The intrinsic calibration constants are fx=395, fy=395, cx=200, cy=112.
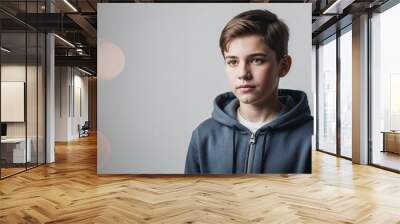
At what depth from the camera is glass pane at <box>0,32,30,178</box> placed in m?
6.73

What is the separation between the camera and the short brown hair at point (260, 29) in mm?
6417

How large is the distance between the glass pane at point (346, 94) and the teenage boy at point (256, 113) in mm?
3229

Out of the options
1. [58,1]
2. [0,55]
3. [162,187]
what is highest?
[58,1]

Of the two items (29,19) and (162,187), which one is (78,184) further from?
(29,19)

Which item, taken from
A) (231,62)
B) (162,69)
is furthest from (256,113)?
(162,69)

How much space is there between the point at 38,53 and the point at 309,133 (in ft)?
18.3

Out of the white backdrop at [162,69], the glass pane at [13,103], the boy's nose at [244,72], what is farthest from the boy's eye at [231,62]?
the glass pane at [13,103]

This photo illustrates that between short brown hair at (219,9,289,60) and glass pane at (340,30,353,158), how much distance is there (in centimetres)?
Result: 331

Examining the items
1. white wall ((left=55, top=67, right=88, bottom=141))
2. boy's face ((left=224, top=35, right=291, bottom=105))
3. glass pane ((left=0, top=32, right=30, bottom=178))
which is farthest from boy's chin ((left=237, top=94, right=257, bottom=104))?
white wall ((left=55, top=67, right=88, bottom=141))

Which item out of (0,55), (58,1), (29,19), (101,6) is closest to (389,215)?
(101,6)

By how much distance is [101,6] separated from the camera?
661 centimetres

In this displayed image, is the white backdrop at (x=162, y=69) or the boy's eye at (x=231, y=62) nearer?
the boy's eye at (x=231, y=62)

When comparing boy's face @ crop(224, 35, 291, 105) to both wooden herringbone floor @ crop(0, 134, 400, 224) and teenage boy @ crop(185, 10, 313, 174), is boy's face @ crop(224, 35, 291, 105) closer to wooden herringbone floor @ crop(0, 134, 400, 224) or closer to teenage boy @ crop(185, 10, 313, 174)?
teenage boy @ crop(185, 10, 313, 174)

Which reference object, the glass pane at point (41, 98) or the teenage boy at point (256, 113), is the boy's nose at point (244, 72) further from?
the glass pane at point (41, 98)
